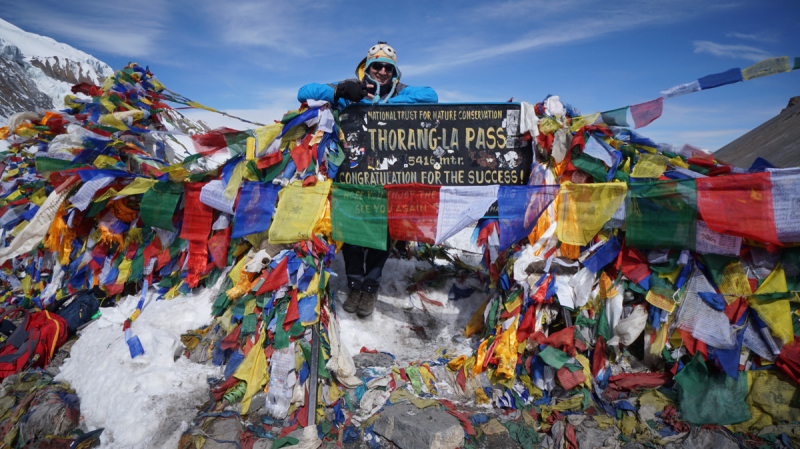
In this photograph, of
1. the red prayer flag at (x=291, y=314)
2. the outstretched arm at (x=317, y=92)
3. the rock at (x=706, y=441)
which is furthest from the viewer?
the outstretched arm at (x=317, y=92)

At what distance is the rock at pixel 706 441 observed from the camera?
3.18 m

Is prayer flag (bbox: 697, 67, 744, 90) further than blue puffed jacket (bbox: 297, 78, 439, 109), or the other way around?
blue puffed jacket (bbox: 297, 78, 439, 109)

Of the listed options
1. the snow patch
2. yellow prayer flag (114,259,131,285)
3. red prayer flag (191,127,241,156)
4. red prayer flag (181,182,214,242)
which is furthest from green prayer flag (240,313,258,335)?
yellow prayer flag (114,259,131,285)

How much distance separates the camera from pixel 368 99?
15.3ft

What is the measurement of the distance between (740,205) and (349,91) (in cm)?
373

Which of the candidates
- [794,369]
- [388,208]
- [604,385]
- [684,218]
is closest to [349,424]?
[388,208]

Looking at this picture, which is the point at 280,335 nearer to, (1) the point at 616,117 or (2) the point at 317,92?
(2) the point at 317,92

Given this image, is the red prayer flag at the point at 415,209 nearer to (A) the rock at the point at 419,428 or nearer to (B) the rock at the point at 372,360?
(B) the rock at the point at 372,360

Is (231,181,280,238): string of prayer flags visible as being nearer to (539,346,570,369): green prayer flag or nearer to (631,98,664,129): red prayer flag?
(539,346,570,369): green prayer flag

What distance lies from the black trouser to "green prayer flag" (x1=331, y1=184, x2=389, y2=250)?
50.9 inches

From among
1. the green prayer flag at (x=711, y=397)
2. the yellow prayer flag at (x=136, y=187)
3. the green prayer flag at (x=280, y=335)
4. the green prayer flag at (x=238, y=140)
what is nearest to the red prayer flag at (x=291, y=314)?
the green prayer flag at (x=280, y=335)

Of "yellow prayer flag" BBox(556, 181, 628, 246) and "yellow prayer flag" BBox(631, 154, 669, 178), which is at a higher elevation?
"yellow prayer flag" BBox(631, 154, 669, 178)

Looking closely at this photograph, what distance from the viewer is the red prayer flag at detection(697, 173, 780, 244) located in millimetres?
3314

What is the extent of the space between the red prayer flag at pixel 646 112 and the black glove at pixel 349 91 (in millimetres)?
2703
